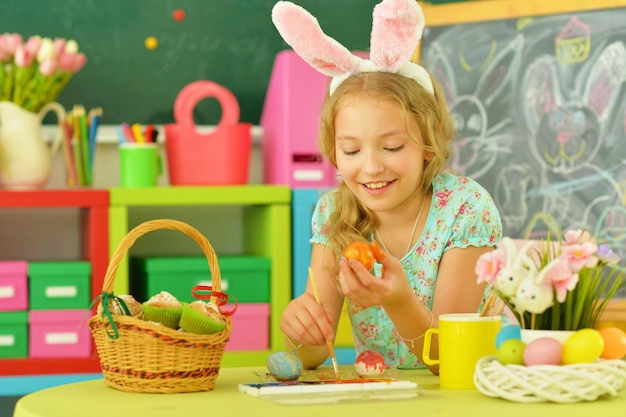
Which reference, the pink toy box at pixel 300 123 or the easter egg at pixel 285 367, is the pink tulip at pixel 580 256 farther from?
the pink toy box at pixel 300 123

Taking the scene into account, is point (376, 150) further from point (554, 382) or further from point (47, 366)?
point (47, 366)

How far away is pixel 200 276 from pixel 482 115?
0.93 m

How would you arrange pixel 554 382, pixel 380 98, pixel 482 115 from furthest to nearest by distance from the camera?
pixel 482 115, pixel 380 98, pixel 554 382

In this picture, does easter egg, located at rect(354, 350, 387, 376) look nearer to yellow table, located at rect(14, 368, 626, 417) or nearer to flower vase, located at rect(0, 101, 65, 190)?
yellow table, located at rect(14, 368, 626, 417)

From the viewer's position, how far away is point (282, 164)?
2.80 metres

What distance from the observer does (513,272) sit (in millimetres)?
1110

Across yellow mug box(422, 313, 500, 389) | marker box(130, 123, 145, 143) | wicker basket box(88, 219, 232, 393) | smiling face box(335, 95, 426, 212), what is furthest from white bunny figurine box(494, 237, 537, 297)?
marker box(130, 123, 145, 143)

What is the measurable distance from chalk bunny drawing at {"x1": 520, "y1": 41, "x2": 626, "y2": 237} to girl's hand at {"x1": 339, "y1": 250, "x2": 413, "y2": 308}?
4.98ft

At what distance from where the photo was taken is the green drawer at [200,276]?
2682 mm

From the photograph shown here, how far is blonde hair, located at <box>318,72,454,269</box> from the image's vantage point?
5.35ft

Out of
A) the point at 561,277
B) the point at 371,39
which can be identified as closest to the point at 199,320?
the point at 561,277

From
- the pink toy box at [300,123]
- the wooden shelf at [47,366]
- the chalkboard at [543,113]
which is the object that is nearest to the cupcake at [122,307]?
the wooden shelf at [47,366]

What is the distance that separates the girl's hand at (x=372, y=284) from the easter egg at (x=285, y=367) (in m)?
0.11

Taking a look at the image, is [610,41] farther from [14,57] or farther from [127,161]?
[14,57]
